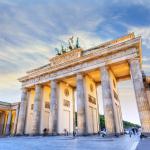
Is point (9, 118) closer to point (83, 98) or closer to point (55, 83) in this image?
point (55, 83)

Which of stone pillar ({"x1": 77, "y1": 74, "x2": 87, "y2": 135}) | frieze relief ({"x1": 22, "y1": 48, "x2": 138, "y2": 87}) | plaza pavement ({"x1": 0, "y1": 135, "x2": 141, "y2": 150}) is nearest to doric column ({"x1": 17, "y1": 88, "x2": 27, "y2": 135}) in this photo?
frieze relief ({"x1": 22, "y1": 48, "x2": 138, "y2": 87})

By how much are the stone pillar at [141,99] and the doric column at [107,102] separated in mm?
3364

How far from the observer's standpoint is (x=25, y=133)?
2694 cm

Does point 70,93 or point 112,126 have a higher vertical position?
point 70,93

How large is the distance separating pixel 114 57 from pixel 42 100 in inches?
615

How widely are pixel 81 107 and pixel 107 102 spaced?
406cm

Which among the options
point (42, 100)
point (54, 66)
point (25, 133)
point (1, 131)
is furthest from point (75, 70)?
point (1, 131)

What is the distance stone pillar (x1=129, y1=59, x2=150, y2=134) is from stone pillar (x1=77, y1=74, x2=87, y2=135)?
24.6ft

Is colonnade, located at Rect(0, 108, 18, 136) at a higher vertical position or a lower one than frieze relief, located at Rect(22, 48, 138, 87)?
lower

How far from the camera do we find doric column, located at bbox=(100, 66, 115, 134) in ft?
57.9

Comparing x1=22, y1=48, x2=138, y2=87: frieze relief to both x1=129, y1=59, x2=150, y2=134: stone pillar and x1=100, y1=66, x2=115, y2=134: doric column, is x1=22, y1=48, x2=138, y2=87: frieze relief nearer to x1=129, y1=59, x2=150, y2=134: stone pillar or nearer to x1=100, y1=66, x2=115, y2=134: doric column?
x1=100, y1=66, x2=115, y2=134: doric column

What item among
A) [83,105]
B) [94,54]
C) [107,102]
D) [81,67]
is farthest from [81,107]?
[94,54]

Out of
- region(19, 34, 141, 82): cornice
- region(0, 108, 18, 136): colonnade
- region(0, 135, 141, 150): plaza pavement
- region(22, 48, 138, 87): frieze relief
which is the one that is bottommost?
region(0, 135, 141, 150): plaza pavement

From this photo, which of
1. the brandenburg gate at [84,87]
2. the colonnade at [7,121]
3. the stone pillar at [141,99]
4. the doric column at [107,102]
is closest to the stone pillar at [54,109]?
the brandenburg gate at [84,87]
